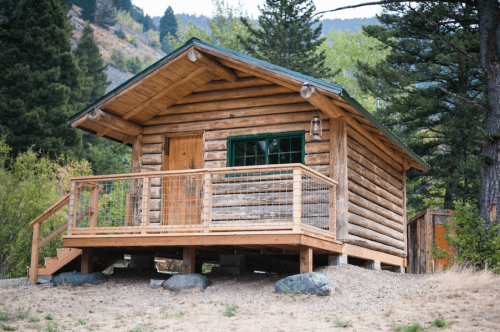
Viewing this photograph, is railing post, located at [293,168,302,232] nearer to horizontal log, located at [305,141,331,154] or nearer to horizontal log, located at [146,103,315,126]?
horizontal log, located at [305,141,331,154]

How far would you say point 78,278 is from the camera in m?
12.5

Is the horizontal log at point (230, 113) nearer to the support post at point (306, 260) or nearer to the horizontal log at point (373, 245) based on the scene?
the horizontal log at point (373, 245)

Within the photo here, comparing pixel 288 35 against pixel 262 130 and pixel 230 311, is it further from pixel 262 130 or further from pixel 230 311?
pixel 230 311

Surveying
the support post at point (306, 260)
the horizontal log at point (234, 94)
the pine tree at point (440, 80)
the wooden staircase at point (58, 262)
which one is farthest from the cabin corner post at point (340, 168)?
the pine tree at point (440, 80)

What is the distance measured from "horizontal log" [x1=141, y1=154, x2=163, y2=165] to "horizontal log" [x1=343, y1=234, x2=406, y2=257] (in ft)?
16.2

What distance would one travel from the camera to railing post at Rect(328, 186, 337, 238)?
11797 millimetres

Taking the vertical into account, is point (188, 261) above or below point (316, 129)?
below

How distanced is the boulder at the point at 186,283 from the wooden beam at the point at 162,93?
4.37 m

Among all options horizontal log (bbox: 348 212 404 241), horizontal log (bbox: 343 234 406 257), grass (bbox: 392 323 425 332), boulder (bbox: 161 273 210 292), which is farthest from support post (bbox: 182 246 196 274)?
grass (bbox: 392 323 425 332)

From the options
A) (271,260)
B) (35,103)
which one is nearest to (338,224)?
(271,260)

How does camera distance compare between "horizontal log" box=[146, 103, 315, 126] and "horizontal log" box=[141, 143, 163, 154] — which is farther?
"horizontal log" box=[141, 143, 163, 154]

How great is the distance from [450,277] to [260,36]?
20406mm

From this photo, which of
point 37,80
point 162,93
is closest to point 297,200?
point 162,93

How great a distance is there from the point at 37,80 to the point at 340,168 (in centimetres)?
2530
